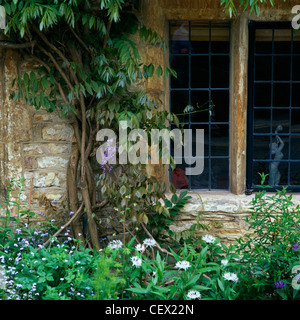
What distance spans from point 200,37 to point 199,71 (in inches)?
13.6

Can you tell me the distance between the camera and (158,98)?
3.53 m

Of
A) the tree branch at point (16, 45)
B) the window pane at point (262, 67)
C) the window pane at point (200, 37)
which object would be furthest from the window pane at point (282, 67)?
the tree branch at point (16, 45)

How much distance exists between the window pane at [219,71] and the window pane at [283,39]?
490mm

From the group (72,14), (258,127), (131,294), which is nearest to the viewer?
(131,294)

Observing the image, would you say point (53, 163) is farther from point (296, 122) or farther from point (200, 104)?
point (296, 122)

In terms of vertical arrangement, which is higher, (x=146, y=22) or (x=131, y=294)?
(x=146, y=22)

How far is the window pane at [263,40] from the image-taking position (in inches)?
155

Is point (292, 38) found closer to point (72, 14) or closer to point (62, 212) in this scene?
point (72, 14)

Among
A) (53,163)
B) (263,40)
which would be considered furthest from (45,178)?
(263,40)

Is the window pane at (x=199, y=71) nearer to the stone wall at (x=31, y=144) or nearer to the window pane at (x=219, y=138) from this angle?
the window pane at (x=219, y=138)

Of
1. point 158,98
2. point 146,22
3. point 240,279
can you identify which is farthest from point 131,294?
point 146,22

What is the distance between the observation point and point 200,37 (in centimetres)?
396

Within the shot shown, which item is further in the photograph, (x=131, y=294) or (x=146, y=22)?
(x=146, y=22)

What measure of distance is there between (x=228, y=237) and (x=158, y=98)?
1.42 metres
